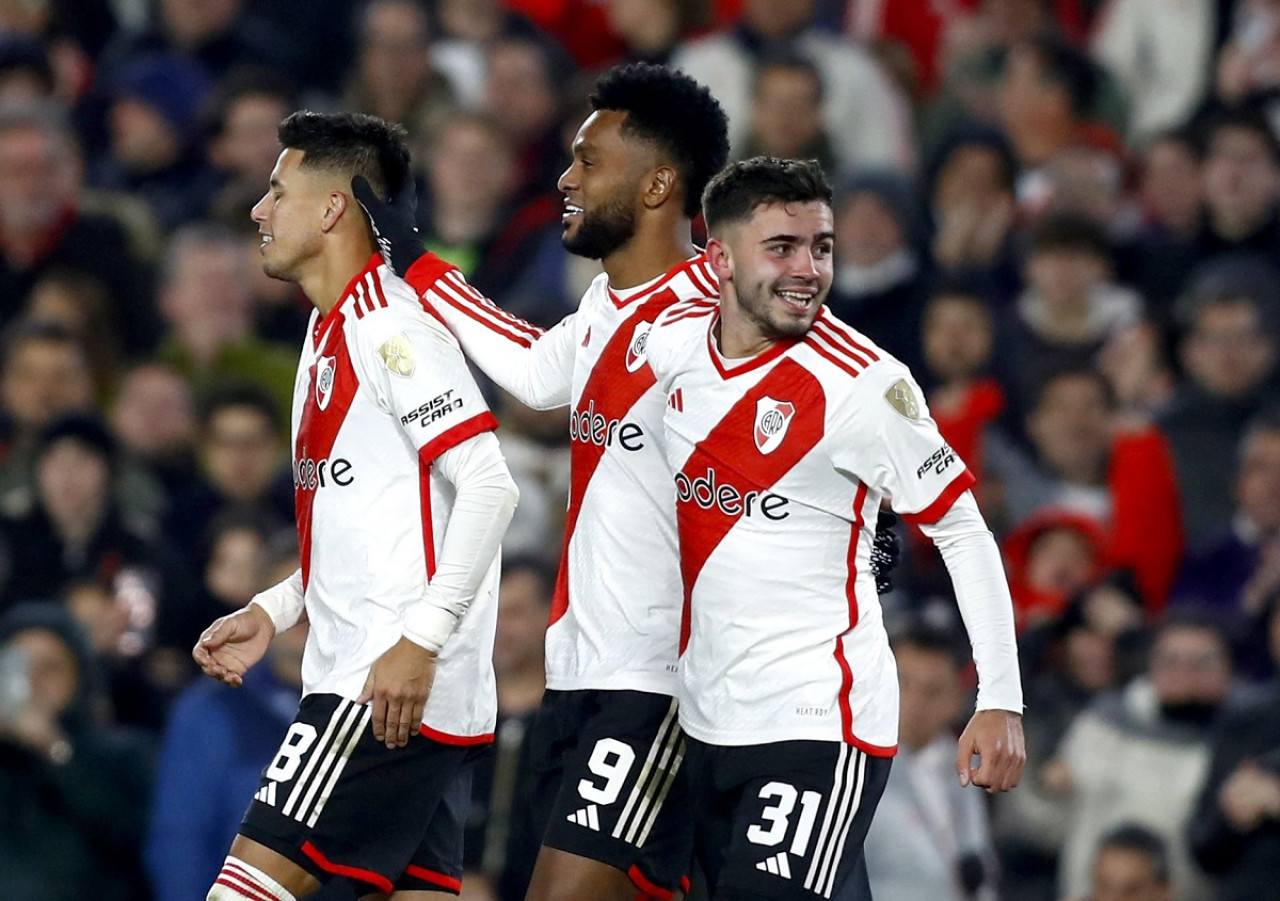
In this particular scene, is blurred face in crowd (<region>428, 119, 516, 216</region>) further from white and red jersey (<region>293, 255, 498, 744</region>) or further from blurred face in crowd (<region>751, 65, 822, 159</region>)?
white and red jersey (<region>293, 255, 498, 744</region>)

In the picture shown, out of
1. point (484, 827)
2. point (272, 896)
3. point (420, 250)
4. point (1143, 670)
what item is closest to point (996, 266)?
point (1143, 670)

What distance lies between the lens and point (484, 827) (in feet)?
26.8

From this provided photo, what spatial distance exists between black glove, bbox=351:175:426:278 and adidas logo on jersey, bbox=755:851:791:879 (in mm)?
1731

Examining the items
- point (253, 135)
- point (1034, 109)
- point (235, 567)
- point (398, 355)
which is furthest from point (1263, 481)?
point (253, 135)

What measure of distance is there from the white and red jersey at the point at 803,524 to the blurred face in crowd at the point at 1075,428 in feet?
15.1

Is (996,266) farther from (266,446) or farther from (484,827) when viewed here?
(484,827)

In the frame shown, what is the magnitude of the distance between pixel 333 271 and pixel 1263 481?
15.7ft

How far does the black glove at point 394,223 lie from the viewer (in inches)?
233

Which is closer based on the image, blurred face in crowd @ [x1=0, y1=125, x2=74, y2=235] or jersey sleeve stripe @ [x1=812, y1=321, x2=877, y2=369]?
jersey sleeve stripe @ [x1=812, y1=321, x2=877, y2=369]

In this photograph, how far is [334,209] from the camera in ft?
19.4

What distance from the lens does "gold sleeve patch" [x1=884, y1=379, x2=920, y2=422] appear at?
17.8 feet

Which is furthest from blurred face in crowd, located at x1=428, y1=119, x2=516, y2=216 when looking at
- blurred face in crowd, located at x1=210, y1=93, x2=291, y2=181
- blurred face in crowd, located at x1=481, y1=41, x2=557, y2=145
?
blurred face in crowd, located at x1=210, y1=93, x2=291, y2=181

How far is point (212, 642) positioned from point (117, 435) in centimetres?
479

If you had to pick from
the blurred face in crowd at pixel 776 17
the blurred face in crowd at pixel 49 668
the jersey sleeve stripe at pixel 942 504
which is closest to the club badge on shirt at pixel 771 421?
the jersey sleeve stripe at pixel 942 504
